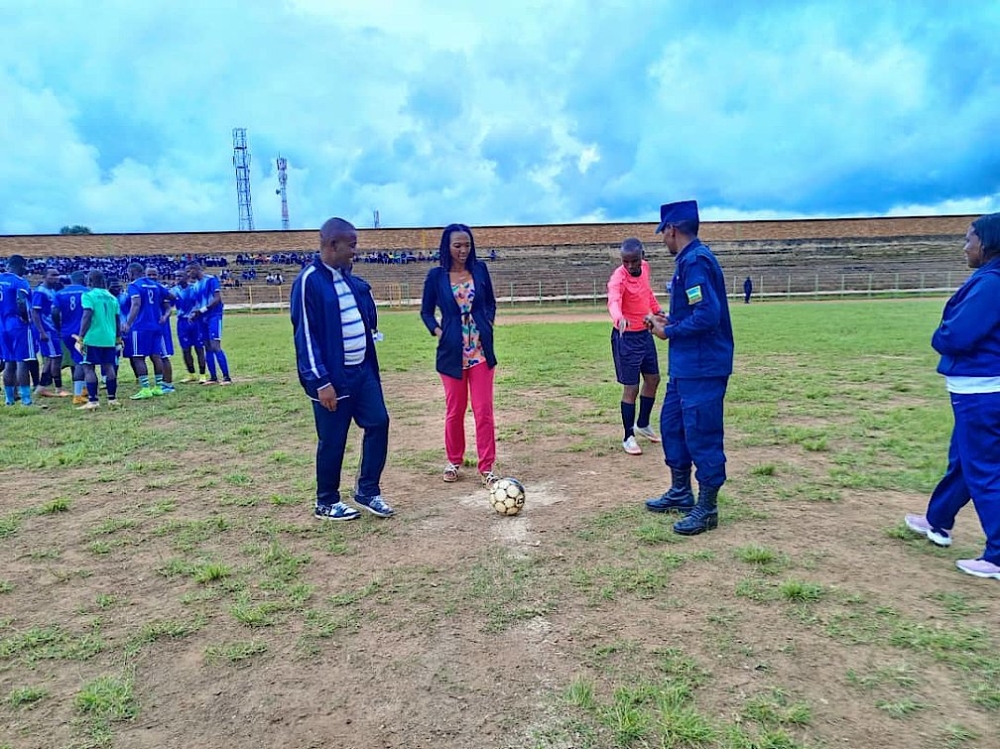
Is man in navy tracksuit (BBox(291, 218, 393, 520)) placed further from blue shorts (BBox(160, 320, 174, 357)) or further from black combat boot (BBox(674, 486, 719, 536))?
blue shorts (BBox(160, 320, 174, 357))


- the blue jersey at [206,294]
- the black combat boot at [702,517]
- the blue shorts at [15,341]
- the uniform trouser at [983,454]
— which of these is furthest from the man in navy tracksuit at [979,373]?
the blue shorts at [15,341]

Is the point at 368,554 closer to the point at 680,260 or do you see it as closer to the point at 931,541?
the point at 680,260

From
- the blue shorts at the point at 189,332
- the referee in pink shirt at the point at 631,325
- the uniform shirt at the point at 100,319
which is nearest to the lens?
the referee in pink shirt at the point at 631,325

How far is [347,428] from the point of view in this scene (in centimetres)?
456

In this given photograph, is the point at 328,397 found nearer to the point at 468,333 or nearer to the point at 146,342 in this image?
the point at 468,333

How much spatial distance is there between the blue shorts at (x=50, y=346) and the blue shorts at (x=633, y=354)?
28.4 feet

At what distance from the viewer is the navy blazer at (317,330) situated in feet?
14.1

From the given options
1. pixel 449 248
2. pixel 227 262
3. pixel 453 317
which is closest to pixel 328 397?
pixel 453 317

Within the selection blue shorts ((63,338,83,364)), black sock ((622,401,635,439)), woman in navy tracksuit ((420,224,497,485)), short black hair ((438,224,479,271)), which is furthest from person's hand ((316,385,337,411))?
blue shorts ((63,338,83,364))

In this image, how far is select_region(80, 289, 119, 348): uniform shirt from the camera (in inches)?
343

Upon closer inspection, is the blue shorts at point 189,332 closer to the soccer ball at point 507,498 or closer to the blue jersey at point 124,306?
the blue jersey at point 124,306

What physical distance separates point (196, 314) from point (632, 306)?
7.33 metres

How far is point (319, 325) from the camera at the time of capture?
14.3 feet

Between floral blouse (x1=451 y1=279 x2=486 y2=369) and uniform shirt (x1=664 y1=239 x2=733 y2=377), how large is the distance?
1679 mm
